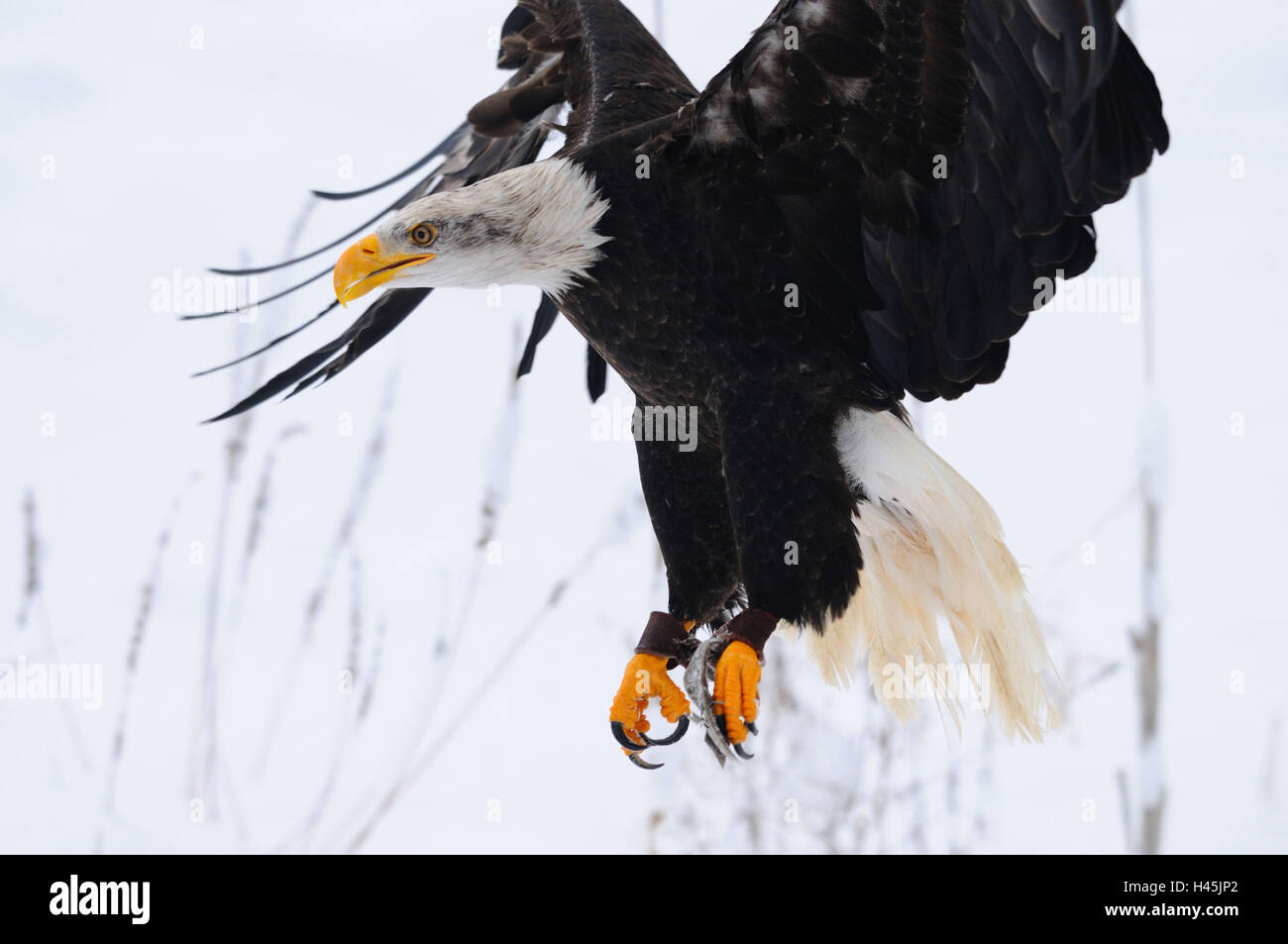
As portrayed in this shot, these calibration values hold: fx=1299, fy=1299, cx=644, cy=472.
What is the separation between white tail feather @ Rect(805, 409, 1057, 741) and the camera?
5.67ft

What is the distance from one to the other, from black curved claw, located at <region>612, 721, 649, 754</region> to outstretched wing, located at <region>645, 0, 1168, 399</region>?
1.91 ft

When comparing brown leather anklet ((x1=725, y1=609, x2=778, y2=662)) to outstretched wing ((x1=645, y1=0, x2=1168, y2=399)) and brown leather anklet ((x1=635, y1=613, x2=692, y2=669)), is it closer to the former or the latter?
brown leather anklet ((x1=635, y1=613, x2=692, y2=669))

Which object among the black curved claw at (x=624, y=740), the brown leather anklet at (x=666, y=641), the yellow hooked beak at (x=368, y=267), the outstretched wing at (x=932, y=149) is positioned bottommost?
the black curved claw at (x=624, y=740)

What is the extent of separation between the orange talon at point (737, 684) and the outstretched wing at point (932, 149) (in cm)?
42

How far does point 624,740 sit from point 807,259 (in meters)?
0.68

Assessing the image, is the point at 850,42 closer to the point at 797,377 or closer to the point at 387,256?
the point at 797,377

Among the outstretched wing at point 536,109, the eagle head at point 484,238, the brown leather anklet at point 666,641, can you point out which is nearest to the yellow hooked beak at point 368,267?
the eagle head at point 484,238

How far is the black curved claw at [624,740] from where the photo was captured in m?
1.73

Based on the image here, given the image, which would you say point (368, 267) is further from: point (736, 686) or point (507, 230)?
point (736, 686)

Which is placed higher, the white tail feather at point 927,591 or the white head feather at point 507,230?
the white head feather at point 507,230

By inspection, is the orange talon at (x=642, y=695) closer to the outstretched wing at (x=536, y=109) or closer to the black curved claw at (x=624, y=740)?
the black curved claw at (x=624, y=740)

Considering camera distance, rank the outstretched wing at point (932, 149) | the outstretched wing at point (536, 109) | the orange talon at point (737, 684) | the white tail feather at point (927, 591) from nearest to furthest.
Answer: the outstretched wing at point (932, 149) → the orange talon at point (737, 684) → the white tail feather at point (927, 591) → the outstretched wing at point (536, 109)

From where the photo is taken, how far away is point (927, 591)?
190 centimetres

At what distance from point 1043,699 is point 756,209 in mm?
824
